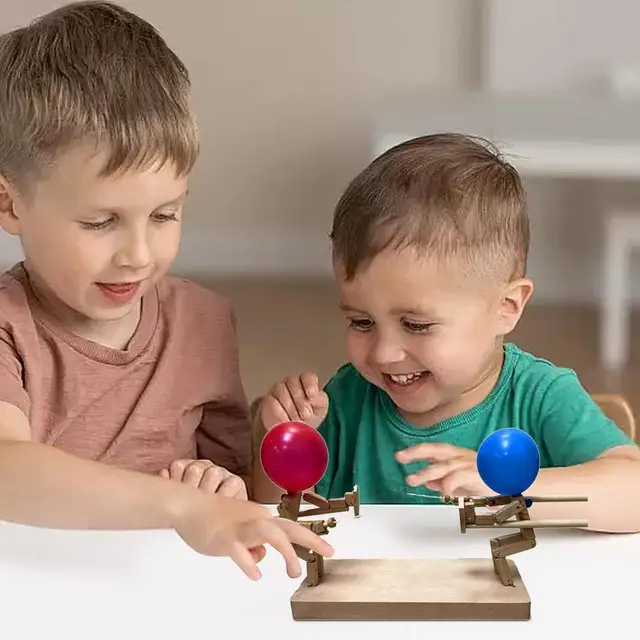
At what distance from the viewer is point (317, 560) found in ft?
2.71

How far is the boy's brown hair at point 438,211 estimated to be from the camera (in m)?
1.14

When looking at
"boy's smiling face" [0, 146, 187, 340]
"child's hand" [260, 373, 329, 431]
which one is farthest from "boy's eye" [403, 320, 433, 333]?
"boy's smiling face" [0, 146, 187, 340]

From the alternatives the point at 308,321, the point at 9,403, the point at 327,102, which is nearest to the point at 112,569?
the point at 9,403

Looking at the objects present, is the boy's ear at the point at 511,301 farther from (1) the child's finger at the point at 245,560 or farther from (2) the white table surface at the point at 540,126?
(2) the white table surface at the point at 540,126

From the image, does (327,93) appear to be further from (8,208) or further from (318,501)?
(318,501)

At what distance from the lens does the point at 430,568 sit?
0.85 meters

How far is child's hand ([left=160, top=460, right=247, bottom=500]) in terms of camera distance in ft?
3.59

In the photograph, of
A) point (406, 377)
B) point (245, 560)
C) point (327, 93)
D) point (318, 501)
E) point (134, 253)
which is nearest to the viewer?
point (245, 560)

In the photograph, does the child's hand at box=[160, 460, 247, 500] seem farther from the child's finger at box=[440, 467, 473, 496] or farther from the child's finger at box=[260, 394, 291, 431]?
the child's finger at box=[440, 467, 473, 496]

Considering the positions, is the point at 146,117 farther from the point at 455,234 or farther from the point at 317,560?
the point at 317,560

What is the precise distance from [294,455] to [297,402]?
1.21 ft

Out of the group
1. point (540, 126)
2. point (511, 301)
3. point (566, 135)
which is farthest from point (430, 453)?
point (540, 126)

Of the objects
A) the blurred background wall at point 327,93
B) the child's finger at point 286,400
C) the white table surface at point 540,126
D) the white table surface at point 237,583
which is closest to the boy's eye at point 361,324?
the child's finger at point 286,400

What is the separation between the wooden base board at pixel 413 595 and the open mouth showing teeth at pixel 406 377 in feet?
1.14
